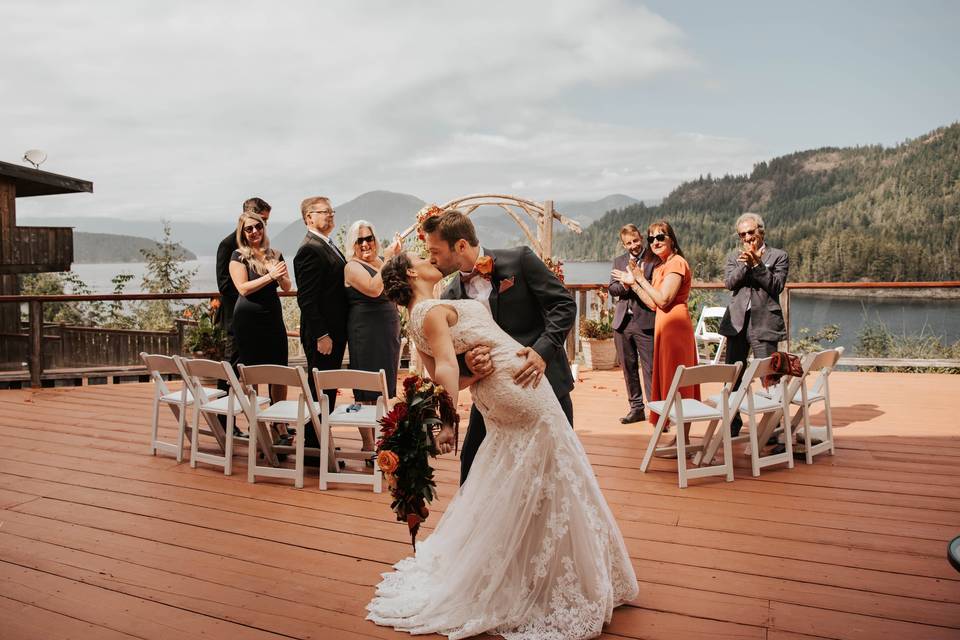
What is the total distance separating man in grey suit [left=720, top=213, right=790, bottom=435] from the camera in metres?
4.67

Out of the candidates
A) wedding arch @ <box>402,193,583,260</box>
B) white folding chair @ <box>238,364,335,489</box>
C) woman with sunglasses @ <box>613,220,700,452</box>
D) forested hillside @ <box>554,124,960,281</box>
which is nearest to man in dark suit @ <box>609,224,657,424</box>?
woman with sunglasses @ <box>613,220,700,452</box>

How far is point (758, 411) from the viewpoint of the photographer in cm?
422

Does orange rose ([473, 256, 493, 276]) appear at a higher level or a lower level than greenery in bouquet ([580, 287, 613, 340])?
higher

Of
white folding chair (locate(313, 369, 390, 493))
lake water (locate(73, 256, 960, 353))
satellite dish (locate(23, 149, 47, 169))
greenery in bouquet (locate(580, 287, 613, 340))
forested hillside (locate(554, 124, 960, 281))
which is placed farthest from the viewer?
forested hillside (locate(554, 124, 960, 281))

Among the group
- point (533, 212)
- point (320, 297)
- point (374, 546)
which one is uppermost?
point (533, 212)

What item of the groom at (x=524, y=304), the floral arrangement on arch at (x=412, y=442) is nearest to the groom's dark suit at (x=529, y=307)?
the groom at (x=524, y=304)

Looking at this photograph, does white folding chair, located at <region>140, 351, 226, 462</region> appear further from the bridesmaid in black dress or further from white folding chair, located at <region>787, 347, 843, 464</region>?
white folding chair, located at <region>787, 347, 843, 464</region>

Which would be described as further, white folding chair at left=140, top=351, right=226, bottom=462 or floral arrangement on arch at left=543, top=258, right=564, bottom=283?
floral arrangement on arch at left=543, top=258, right=564, bottom=283

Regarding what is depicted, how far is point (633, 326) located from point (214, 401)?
315cm

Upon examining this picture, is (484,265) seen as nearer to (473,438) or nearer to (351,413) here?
(473,438)

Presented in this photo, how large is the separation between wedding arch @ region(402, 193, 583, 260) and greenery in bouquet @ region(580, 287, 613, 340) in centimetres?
116

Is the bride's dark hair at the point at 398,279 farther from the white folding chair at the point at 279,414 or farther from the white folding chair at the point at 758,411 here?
the white folding chair at the point at 758,411

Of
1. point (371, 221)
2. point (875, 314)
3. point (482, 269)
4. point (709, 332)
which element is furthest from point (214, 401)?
point (875, 314)

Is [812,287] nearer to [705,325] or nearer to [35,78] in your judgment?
[705,325]
